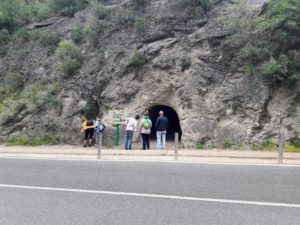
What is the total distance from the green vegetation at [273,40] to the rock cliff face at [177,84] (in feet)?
2.14

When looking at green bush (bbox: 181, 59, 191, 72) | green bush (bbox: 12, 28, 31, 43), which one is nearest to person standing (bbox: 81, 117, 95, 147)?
green bush (bbox: 181, 59, 191, 72)

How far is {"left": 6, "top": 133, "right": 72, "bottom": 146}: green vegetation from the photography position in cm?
2095

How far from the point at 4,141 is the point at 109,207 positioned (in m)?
16.5

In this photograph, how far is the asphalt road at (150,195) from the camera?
6234 mm

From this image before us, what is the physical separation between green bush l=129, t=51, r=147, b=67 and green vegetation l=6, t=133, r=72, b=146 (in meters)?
5.29

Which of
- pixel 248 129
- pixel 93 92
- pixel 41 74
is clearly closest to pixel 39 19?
pixel 41 74

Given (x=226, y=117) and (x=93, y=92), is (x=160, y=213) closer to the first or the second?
(x=226, y=117)

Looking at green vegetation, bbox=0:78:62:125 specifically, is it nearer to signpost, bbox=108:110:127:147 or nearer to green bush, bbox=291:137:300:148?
signpost, bbox=108:110:127:147

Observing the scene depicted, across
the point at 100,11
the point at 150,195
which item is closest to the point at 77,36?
the point at 100,11

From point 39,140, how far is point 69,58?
5.17m

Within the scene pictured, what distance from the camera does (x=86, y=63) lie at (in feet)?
76.4

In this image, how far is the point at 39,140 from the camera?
21172mm

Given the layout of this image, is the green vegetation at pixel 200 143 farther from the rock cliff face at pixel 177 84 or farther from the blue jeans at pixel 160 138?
the blue jeans at pixel 160 138

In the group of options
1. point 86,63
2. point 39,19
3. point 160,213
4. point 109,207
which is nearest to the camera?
point 160,213
